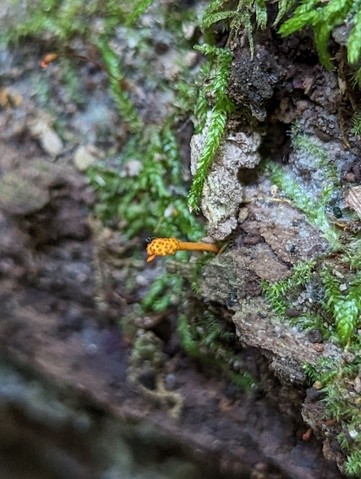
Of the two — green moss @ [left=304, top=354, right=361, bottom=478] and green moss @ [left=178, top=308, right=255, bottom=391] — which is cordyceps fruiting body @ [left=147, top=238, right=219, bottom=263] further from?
green moss @ [left=304, top=354, right=361, bottom=478]

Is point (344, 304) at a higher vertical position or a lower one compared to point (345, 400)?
higher

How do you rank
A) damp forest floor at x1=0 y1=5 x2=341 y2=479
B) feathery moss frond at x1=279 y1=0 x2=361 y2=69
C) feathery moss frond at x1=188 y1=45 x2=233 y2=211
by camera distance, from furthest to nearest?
damp forest floor at x1=0 y1=5 x2=341 y2=479
feathery moss frond at x1=188 y1=45 x2=233 y2=211
feathery moss frond at x1=279 y1=0 x2=361 y2=69

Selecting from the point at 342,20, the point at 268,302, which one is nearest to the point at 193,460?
the point at 268,302

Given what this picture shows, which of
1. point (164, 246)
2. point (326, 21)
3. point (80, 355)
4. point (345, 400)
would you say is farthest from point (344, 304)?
point (80, 355)

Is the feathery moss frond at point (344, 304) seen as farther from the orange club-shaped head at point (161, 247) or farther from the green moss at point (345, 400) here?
the orange club-shaped head at point (161, 247)

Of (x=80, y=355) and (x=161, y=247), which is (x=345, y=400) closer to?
(x=161, y=247)

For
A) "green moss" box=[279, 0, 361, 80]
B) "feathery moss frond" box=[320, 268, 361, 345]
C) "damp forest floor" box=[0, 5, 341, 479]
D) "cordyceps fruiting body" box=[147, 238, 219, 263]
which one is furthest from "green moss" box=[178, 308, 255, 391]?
"green moss" box=[279, 0, 361, 80]

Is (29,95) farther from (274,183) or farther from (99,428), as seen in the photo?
(99,428)

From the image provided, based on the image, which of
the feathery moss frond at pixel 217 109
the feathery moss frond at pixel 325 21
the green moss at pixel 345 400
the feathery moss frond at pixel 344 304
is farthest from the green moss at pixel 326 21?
the green moss at pixel 345 400

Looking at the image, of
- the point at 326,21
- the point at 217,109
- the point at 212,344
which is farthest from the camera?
the point at 212,344
